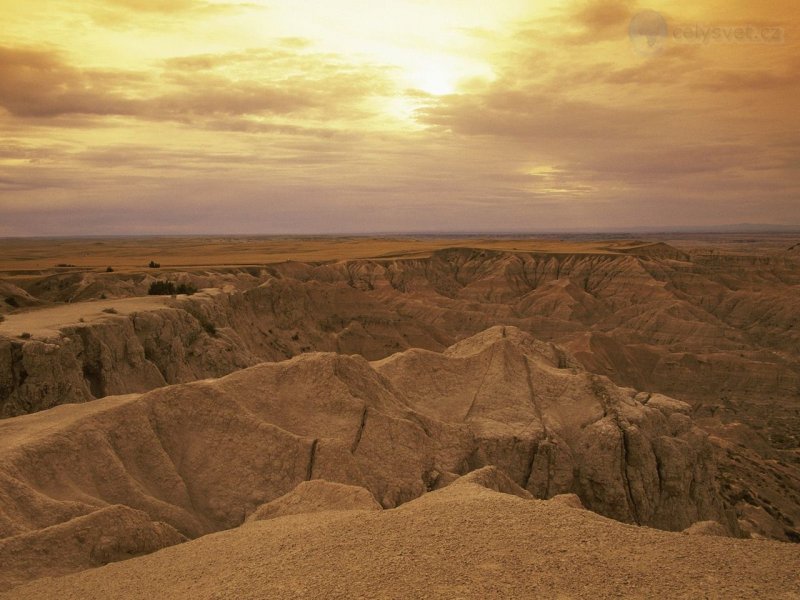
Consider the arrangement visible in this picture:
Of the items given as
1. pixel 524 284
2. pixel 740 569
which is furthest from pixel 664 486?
pixel 524 284

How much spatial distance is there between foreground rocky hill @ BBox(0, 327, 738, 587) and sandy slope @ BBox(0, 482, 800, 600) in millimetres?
2234

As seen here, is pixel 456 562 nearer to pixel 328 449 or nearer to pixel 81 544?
pixel 81 544

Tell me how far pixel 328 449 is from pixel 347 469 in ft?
2.54

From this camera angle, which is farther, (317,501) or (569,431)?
(569,431)

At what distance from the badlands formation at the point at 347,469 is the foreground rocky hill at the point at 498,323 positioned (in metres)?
0.22

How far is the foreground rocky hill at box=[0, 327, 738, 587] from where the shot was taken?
45.2 ft

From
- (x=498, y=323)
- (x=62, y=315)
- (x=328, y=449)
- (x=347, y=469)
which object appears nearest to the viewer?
(x=347, y=469)

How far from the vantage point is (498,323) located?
73.8 meters

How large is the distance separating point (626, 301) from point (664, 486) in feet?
214

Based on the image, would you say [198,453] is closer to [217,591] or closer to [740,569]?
[217,591]

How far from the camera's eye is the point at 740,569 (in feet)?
32.0

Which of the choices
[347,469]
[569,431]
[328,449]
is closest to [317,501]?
[347,469]

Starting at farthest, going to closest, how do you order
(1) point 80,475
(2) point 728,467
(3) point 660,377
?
(3) point 660,377 → (2) point 728,467 → (1) point 80,475

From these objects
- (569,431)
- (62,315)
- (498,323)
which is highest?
(62,315)
